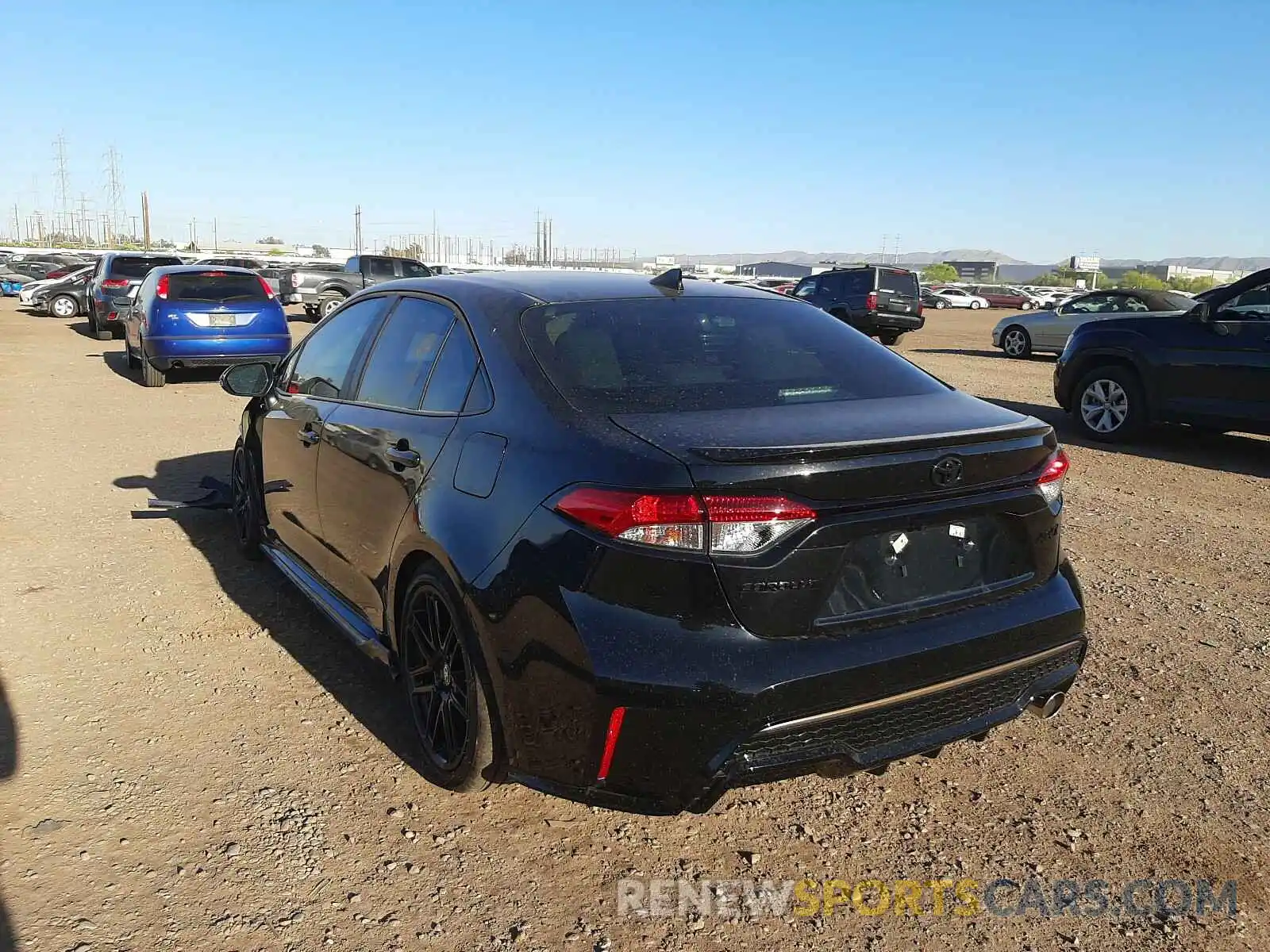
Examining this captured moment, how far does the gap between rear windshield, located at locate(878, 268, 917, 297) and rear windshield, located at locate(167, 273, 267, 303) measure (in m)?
13.6

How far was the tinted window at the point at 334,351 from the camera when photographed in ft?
13.3

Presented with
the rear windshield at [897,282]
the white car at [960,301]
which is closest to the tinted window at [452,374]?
the rear windshield at [897,282]

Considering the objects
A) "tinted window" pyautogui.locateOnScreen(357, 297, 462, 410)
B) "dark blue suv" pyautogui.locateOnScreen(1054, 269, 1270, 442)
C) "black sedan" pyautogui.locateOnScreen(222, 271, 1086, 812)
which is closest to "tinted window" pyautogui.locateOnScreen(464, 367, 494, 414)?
"black sedan" pyautogui.locateOnScreen(222, 271, 1086, 812)

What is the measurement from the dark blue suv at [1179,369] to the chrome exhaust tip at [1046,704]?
6592 mm

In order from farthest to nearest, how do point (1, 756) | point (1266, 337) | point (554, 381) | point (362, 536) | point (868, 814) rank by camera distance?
point (1266, 337) < point (362, 536) < point (1, 756) < point (868, 814) < point (554, 381)

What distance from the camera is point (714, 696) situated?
2.33 metres

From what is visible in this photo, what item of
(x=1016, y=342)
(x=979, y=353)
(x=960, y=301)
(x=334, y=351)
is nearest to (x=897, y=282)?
(x=979, y=353)

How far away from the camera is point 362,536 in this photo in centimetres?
354

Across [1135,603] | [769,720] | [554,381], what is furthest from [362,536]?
[1135,603]

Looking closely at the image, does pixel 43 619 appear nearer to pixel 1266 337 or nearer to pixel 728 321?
pixel 728 321

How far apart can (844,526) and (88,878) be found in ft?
7.50

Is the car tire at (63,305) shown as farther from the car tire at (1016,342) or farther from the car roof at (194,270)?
the car tire at (1016,342)

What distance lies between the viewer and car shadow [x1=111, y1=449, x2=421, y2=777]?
144 inches

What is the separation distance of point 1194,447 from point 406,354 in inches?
337
